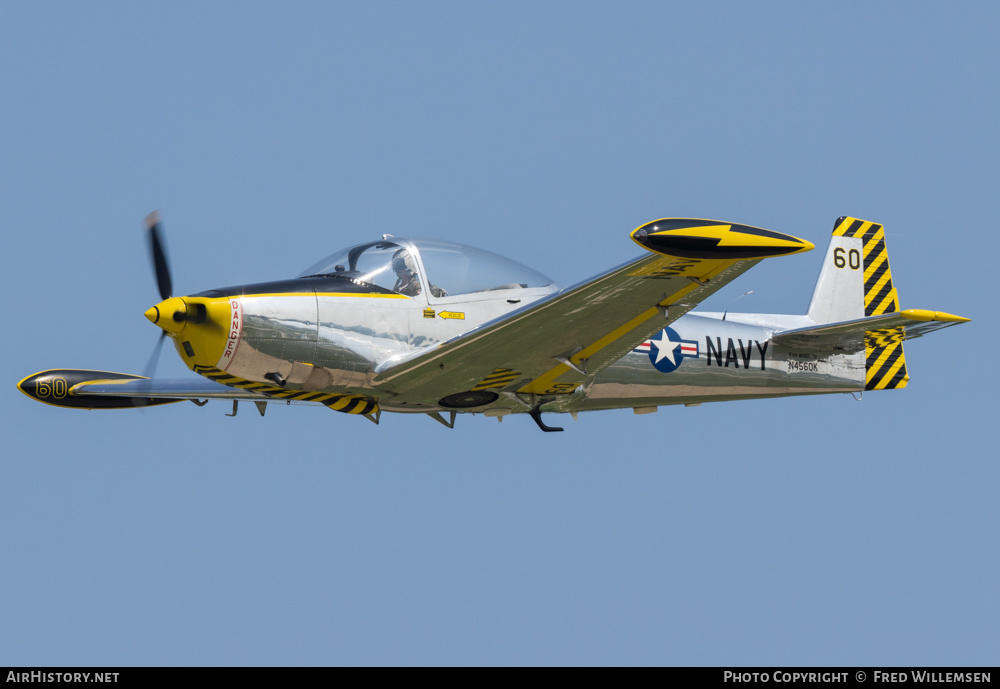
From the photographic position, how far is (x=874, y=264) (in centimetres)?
1695

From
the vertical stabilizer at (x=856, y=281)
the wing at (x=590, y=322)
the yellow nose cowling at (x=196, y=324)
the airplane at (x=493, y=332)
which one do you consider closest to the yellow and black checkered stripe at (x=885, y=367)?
the vertical stabilizer at (x=856, y=281)

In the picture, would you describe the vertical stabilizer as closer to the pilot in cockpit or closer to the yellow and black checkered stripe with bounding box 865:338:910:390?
the yellow and black checkered stripe with bounding box 865:338:910:390

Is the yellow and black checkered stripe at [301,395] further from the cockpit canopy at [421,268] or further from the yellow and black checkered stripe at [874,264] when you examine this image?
the yellow and black checkered stripe at [874,264]

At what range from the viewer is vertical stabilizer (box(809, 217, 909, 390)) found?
16531 millimetres

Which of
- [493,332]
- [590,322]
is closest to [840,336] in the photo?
[590,322]

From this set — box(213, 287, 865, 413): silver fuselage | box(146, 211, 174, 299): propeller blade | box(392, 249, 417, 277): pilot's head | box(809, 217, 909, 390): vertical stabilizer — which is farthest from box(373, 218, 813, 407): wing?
box(809, 217, 909, 390): vertical stabilizer

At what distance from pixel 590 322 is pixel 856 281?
646 centimetres

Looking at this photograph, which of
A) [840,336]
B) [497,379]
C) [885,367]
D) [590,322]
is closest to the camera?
[590,322]

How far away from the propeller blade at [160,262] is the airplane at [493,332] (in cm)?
2

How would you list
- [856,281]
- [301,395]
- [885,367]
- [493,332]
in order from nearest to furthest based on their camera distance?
[493,332]
[301,395]
[885,367]
[856,281]

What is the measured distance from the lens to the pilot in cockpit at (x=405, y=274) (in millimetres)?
12625

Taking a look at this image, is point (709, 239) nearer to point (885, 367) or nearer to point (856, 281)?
point (885, 367)
